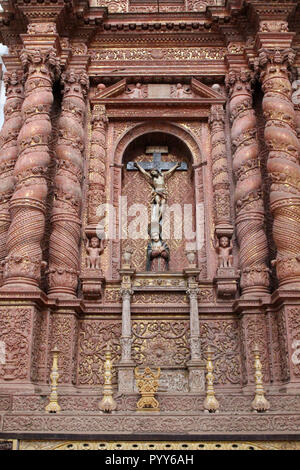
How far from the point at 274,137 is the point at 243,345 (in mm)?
4421

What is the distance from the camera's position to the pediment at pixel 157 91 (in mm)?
12523

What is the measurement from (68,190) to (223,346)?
182 inches

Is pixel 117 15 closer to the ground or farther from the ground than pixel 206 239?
farther from the ground

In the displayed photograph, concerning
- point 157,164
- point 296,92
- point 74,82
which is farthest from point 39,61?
point 296,92

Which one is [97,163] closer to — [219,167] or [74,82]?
[74,82]

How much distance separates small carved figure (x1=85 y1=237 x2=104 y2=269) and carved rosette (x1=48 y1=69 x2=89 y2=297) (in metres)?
0.29

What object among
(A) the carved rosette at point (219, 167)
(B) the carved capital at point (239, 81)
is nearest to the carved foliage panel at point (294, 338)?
(A) the carved rosette at point (219, 167)

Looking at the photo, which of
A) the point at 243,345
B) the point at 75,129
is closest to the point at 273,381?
the point at 243,345

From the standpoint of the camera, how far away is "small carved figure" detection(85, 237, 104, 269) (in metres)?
10.9

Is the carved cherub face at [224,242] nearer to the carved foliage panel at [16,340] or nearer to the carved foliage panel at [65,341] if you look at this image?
the carved foliage panel at [65,341]

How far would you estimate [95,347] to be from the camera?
10.4 metres

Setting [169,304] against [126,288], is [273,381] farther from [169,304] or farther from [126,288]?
[126,288]

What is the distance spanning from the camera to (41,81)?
11.6m

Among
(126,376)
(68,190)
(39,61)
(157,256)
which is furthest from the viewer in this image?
(39,61)
